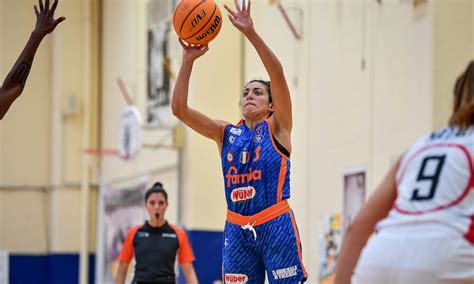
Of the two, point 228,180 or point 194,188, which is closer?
point 228,180

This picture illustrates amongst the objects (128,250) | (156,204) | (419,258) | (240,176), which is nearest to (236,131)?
(240,176)

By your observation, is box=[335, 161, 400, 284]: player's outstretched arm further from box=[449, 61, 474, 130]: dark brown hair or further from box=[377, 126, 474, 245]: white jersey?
box=[449, 61, 474, 130]: dark brown hair

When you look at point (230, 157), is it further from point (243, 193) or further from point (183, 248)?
point (183, 248)

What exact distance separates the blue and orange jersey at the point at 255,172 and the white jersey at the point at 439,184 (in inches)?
130

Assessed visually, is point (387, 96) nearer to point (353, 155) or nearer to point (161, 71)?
point (353, 155)

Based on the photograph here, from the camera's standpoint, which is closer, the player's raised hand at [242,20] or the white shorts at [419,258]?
the white shorts at [419,258]

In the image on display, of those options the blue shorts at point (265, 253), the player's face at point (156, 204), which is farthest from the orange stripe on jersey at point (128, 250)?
the blue shorts at point (265, 253)

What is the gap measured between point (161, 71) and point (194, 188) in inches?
125

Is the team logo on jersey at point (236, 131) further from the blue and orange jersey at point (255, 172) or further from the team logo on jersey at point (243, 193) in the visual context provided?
the team logo on jersey at point (243, 193)

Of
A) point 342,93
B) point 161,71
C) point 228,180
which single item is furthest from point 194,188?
point 228,180

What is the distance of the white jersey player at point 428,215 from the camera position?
11.0ft

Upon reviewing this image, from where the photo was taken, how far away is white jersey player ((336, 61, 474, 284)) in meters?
3.34

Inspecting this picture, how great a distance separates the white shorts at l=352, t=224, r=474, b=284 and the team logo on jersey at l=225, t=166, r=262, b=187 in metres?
3.37

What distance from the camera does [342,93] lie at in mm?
13820
